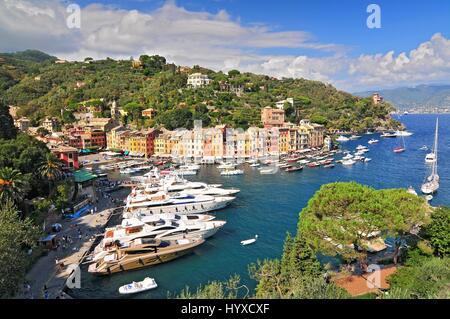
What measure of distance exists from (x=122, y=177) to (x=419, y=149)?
5007cm

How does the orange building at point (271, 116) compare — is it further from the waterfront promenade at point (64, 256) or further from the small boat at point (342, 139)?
the waterfront promenade at point (64, 256)

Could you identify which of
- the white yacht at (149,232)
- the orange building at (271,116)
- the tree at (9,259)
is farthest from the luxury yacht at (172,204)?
the orange building at (271,116)

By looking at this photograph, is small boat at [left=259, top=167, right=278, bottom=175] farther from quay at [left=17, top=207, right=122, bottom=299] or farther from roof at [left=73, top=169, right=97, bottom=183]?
quay at [left=17, top=207, right=122, bottom=299]

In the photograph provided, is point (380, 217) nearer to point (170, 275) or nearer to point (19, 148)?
point (170, 275)

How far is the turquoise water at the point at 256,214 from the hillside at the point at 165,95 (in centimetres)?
2701

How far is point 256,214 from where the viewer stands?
89.5ft

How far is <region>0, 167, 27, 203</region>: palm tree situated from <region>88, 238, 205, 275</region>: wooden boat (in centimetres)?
645

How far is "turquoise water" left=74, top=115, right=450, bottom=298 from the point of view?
1736cm

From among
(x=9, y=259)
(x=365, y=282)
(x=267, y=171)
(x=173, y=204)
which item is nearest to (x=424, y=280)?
(x=365, y=282)

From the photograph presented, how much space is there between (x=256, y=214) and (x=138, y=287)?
42.5 ft

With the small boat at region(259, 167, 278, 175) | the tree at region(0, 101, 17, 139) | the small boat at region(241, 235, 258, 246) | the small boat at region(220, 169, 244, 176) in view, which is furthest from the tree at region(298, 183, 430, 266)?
the tree at region(0, 101, 17, 139)

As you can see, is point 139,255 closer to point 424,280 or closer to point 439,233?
point 424,280

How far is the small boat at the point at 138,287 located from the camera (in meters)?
16.0

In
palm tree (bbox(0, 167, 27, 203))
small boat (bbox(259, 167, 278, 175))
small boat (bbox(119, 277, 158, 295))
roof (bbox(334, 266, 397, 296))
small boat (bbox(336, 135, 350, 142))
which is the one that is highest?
small boat (bbox(336, 135, 350, 142))
